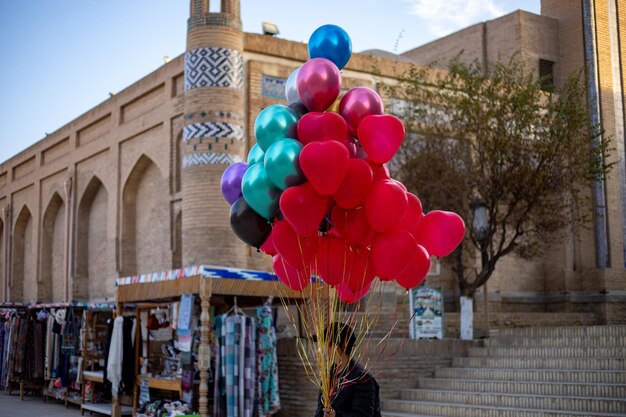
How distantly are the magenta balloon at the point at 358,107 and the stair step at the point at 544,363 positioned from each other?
6550mm

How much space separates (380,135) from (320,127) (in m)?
0.43

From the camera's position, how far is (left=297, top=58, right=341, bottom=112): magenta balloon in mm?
5332

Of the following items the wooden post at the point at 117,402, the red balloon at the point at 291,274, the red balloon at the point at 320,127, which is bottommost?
the wooden post at the point at 117,402

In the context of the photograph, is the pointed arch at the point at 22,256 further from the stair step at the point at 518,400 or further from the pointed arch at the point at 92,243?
the stair step at the point at 518,400

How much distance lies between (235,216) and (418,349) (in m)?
7.45

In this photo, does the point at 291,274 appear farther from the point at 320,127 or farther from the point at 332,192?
the point at 320,127

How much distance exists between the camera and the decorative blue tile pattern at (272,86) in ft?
51.4

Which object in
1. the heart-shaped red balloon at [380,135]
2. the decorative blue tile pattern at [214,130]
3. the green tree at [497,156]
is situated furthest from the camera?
the decorative blue tile pattern at [214,130]

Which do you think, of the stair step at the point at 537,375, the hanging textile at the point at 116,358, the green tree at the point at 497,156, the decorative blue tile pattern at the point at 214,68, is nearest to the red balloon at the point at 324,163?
the stair step at the point at 537,375

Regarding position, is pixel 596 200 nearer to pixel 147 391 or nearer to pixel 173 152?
pixel 173 152

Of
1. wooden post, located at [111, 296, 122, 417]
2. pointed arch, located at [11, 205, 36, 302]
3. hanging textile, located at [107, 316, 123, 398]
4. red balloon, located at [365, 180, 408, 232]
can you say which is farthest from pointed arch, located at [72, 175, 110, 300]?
red balloon, located at [365, 180, 408, 232]

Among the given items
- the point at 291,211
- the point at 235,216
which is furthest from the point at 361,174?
the point at 235,216

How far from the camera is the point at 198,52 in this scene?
15.0m

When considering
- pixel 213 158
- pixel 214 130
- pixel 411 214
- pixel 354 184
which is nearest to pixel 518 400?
pixel 411 214
